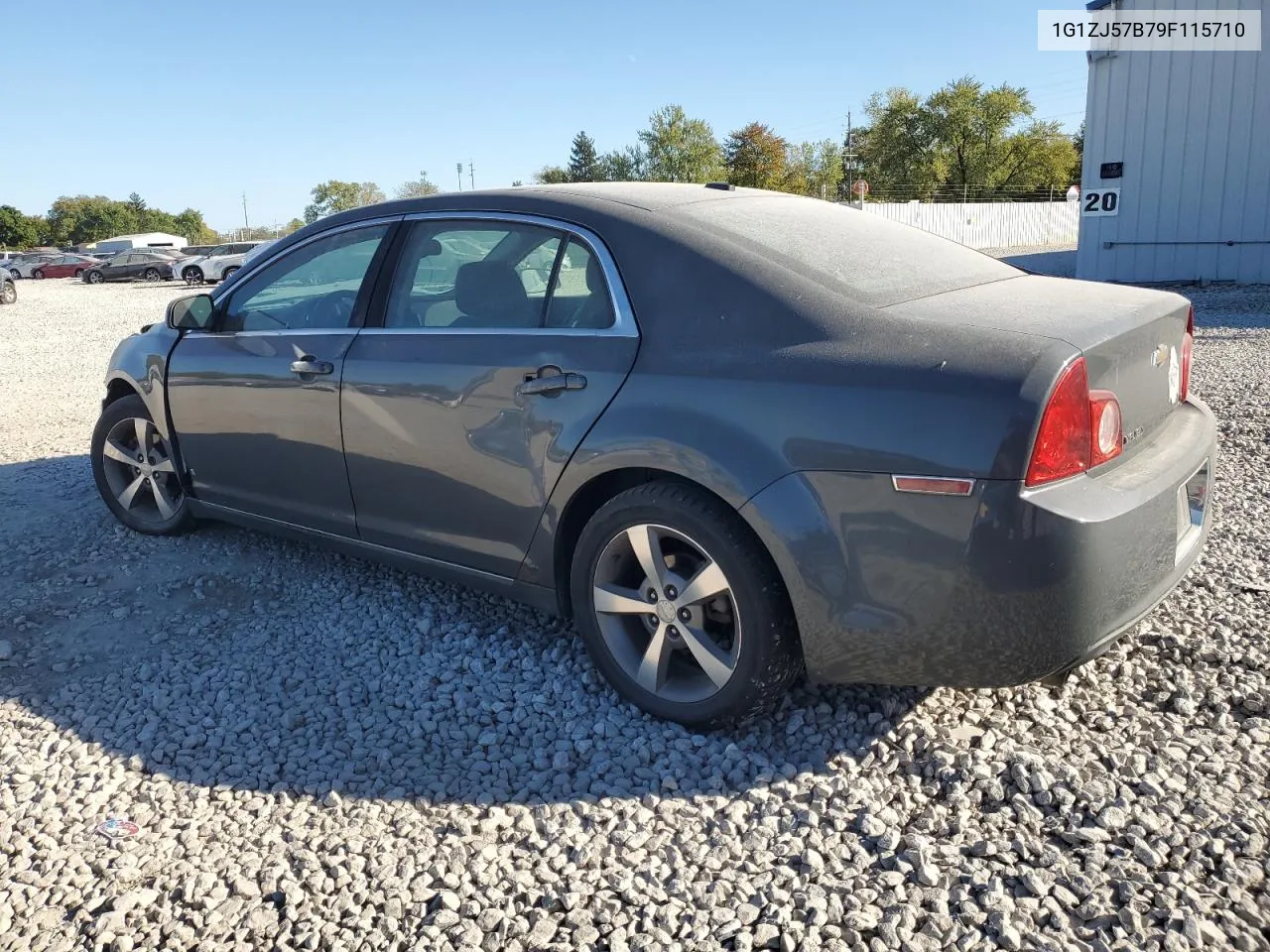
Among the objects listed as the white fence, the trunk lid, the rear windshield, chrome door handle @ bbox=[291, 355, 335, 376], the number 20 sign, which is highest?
the white fence

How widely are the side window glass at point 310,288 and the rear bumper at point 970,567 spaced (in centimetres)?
202

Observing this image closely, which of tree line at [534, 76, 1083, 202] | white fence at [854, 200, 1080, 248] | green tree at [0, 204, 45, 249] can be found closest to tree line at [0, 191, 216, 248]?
green tree at [0, 204, 45, 249]

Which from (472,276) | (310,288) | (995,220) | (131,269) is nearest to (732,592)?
(472,276)

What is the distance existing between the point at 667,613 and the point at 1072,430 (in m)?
1.22

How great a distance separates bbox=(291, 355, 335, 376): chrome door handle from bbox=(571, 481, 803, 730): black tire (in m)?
1.33

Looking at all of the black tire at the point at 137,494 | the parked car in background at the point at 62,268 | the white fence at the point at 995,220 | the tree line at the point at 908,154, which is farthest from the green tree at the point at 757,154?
the black tire at the point at 137,494

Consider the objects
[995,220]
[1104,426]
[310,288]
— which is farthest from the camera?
[995,220]

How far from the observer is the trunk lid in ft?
8.50

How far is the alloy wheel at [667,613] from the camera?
290cm

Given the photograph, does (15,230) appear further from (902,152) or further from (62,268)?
(902,152)

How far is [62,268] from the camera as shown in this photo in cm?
4869

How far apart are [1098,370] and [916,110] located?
76054 millimetres

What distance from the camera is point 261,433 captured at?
161 inches

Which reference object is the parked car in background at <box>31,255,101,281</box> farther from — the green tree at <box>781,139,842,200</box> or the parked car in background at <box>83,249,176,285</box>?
the green tree at <box>781,139,842,200</box>
